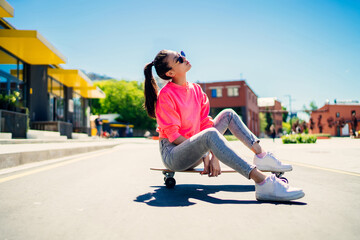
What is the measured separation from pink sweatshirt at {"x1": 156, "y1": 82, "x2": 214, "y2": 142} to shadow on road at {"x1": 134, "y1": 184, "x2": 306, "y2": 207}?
59 cm

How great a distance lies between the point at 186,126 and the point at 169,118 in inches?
10.8

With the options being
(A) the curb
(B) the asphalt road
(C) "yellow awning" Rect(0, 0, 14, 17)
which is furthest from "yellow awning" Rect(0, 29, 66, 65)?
(B) the asphalt road

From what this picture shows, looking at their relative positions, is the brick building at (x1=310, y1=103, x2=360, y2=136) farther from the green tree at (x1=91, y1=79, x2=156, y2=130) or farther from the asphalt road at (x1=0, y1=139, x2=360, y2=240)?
the asphalt road at (x1=0, y1=139, x2=360, y2=240)

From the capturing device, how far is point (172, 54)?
3.02 meters

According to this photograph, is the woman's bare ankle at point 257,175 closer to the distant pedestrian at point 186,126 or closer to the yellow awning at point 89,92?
the distant pedestrian at point 186,126

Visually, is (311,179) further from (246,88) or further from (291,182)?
(246,88)

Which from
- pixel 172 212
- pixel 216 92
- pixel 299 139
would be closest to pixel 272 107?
pixel 216 92

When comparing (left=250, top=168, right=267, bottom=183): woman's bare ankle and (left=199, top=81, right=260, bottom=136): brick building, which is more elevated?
(left=199, top=81, right=260, bottom=136): brick building

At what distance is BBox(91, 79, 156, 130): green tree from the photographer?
59.0 meters

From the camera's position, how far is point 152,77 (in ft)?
10.1

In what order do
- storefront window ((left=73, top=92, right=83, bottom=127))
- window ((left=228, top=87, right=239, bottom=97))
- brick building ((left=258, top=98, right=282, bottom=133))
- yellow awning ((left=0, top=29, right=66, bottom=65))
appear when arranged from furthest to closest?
brick building ((left=258, top=98, right=282, bottom=133))
window ((left=228, top=87, right=239, bottom=97))
storefront window ((left=73, top=92, right=83, bottom=127))
yellow awning ((left=0, top=29, right=66, bottom=65))

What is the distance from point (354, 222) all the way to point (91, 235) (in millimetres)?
1745

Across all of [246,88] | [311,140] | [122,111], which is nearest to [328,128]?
[246,88]

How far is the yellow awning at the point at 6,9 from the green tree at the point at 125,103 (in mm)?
46763
